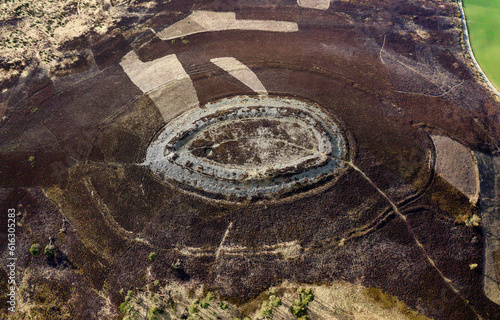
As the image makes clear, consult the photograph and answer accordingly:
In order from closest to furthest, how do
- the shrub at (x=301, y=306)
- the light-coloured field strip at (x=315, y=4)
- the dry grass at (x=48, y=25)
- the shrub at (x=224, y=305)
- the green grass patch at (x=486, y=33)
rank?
the shrub at (x=301, y=306), the shrub at (x=224, y=305), the green grass patch at (x=486, y=33), the dry grass at (x=48, y=25), the light-coloured field strip at (x=315, y=4)

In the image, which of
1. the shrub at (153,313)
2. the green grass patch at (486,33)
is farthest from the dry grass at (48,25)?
the green grass patch at (486,33)

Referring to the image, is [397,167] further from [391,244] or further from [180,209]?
[180,209]

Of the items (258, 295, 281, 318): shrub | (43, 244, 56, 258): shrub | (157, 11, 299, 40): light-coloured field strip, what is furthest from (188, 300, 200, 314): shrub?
(157, 11, 299, 40): light-coloured field strip

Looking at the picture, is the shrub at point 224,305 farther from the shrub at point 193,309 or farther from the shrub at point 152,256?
the shrub at point 152,256

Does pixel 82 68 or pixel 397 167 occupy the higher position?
pixel 82 68

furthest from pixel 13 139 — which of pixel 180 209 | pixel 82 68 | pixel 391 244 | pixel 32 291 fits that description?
pixel 391 244

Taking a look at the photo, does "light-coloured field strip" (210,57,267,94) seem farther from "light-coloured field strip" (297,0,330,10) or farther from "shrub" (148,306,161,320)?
"shrub" (148,306,161,320)

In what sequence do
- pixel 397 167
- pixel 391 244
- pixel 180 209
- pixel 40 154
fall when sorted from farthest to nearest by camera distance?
pixel 40 154 → pixel 397 167 → pixel 180 209 → pixel 391 244
